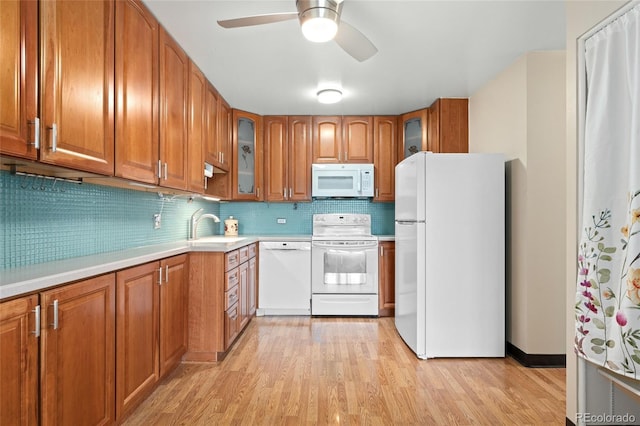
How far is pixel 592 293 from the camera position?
1.57 m

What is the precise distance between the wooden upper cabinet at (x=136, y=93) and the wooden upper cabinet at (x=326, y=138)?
2.30m

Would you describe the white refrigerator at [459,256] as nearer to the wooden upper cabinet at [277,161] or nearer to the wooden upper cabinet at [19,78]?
the wooden upper cabinet at [277,161]

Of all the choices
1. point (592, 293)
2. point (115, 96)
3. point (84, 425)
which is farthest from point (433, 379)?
point (115, 96)

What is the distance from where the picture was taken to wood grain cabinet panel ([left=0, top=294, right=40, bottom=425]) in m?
1.08

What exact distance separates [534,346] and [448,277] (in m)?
0.78

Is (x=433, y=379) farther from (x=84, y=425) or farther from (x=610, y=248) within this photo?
(x=84, y=425)

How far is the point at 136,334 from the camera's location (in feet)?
6.15

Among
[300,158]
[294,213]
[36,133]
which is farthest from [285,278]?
[36,133]

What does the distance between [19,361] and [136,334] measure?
0.76 metres

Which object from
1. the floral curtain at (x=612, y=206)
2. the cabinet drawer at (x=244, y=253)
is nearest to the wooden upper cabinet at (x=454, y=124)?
the floral curtain at (x=612, y=206)

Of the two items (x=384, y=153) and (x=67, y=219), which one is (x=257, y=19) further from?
(x=384, y=153)

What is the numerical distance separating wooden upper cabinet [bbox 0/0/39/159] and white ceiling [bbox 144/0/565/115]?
982 millimetres

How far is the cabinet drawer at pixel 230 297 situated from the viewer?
9.00 feet

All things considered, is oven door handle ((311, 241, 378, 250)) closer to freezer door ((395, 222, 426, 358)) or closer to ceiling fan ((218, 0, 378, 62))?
freezer door ((395, 222, 426, 358))
